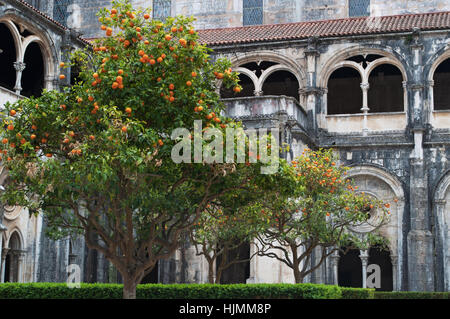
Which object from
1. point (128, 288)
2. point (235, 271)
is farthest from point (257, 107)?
point (128, 288)

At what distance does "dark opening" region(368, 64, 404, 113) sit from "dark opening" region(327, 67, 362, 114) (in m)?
0.80

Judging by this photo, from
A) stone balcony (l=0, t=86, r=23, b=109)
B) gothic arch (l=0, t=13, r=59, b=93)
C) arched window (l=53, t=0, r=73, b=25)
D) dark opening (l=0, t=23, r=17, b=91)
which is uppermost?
arched window (l=53, t=0, r=73, b=25)

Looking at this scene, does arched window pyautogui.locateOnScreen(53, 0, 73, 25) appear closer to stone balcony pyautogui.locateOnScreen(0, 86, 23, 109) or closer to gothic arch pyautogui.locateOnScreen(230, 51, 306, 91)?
gothic arch pyautogui.locateOnScreen(230, 51, 306, 91)

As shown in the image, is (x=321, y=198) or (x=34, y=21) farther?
(x=34, y=21)

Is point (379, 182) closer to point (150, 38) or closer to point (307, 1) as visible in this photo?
point (307, 1)

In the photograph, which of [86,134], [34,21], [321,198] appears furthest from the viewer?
[34,21]

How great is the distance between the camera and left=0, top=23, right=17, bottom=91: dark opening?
27.4 metres

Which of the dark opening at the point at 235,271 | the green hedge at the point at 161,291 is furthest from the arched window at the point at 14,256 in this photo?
the dark opening at the point at 235,271

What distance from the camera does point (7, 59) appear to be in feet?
95.0

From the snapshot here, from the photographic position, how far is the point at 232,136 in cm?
1266

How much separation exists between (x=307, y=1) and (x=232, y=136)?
23.7m

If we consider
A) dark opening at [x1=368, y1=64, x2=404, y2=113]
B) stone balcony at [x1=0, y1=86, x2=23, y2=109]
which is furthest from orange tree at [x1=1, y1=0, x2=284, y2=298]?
dark opening at [x1=368, y1=64, x2=404, y2=113]

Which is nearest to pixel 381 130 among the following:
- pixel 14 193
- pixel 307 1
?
pixel 307 1

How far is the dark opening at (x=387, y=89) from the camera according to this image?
32312mm
